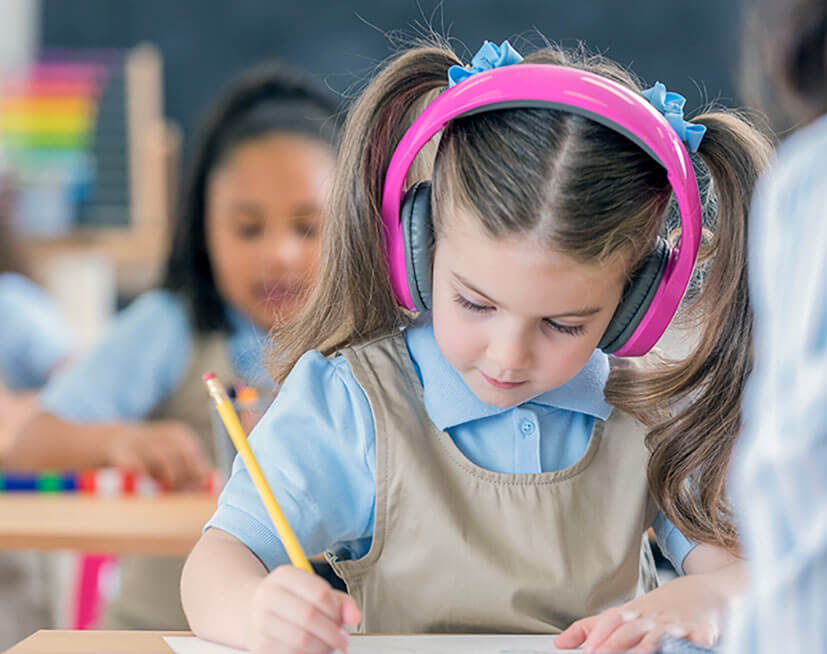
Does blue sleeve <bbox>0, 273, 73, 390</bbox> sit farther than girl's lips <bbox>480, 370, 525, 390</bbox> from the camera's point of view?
Yes

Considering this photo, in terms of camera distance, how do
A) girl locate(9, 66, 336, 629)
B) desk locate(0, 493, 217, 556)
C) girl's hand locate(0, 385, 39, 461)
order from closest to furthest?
desk locate(0, 493, 217, 556), girl locate(9, 66, 336, 629), girl's hand locate(0, 385, 39, 461)

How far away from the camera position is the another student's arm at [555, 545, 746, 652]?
25.7 inches

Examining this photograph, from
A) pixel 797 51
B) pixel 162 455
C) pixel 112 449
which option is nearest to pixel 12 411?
pixel 112 449

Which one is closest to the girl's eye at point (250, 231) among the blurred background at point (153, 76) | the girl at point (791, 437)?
the girl at point (791, 437)

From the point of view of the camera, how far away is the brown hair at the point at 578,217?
0.71m

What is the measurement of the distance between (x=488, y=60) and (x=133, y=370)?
1.23 m

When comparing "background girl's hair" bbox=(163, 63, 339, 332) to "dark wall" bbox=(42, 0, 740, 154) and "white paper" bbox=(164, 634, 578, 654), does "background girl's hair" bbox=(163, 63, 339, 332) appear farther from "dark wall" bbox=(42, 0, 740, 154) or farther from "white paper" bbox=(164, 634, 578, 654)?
"dark wall" bbox=(42, 0, 740, 154)

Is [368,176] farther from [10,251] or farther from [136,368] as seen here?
[10,251]

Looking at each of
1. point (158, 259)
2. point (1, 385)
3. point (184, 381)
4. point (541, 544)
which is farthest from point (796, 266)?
point (158, 259)

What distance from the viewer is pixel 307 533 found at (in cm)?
74

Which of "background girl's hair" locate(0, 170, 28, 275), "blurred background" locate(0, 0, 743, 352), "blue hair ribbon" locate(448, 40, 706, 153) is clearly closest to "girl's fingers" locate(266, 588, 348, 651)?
"blue hair ribbon" locate(448, 40, 706, 153)

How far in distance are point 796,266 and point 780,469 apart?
0.23ft

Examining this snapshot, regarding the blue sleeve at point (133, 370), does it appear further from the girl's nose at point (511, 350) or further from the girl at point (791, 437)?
the girl at point (791, 437)

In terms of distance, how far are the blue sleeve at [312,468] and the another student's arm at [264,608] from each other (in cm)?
3
